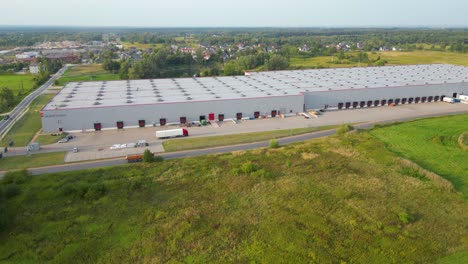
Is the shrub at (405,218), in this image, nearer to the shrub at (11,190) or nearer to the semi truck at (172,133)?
the semi truck at (172,133)

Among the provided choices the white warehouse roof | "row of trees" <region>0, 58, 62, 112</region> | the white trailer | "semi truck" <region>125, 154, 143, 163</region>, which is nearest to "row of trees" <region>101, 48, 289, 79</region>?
"row of trees" <region>0, 58, 62, 112</region>

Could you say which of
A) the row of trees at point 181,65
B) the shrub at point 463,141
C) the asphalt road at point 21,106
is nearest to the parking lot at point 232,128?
the shrub at point 463,141

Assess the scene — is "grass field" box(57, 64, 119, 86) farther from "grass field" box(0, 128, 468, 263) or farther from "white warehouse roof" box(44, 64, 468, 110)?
"grass field" box(0, 128, 468, 263)

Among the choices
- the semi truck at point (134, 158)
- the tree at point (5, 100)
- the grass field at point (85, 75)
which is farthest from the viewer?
the grass field at point (85, 75)

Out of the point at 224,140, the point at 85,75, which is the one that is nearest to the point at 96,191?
the point at 224,140

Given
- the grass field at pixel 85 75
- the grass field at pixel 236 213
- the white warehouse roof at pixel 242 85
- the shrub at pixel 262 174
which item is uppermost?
the white warehouse roof at pixel 242 85

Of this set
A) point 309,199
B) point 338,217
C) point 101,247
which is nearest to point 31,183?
point 101,247

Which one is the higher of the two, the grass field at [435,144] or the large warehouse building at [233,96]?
the large warehouse building at [233,96]

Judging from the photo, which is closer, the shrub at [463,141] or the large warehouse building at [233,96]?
the shrub at [463,141]

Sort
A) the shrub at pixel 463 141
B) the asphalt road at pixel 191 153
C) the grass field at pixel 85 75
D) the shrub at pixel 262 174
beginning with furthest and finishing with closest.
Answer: the grass field at pixel 85 75 < the shrub at pixel 463 141 < the asphalt road at pixel 191 153 < the shrub at pixel 262 174
